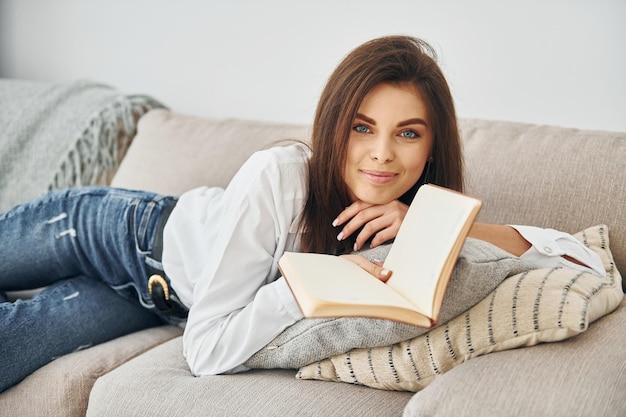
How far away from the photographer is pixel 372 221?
1.27 m

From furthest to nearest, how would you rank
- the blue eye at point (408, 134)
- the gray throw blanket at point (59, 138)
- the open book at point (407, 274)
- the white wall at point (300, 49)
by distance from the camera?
1. the gray throw blanket at point (59, 138)
2. the white wall at point (300, 49)
3. the blue eye at point (408, 134)
4. the open book at point (407, 274)

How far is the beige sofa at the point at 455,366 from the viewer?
945 millimetres

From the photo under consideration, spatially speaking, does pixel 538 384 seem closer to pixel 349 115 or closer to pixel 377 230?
pixel 377 230

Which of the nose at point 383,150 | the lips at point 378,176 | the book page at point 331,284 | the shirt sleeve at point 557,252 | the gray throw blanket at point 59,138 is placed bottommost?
the gray throw blanket at point 59,138

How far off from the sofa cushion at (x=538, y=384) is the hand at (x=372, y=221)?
0.31 metres

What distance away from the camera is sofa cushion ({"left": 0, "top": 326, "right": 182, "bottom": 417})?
52.5 inches

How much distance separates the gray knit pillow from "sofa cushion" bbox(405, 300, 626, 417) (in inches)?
4.0

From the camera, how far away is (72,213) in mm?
1649

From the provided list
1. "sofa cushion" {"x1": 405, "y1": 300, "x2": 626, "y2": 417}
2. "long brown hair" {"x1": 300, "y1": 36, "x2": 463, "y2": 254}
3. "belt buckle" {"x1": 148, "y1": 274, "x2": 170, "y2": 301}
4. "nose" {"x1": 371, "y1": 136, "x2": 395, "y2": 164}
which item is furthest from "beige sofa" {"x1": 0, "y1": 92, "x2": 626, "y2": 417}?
"nose" {"x1": 371, "y1": 136, "x2": 395, "y2": 164}

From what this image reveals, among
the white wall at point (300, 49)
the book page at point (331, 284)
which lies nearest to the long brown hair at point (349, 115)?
the book page at point (331, 284)

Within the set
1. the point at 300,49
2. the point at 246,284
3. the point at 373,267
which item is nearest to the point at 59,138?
the point at 300,49

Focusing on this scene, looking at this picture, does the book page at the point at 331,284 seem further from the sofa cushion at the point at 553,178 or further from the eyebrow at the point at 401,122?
the sofa cushion at the point at 553,178

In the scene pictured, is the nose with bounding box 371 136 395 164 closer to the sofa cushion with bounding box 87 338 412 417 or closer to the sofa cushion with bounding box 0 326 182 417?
the sofa cushion with bounding box 87 338 412 417

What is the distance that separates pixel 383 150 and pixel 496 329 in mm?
366
